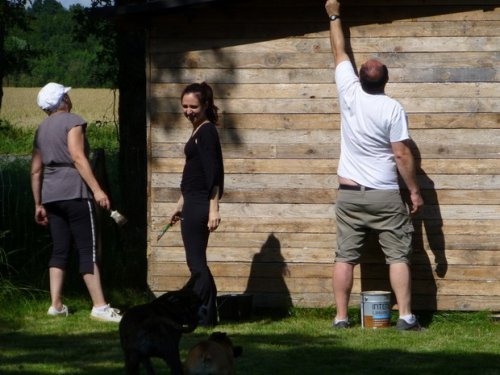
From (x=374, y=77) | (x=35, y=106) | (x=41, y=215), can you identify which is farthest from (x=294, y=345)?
(x=35, y=106)

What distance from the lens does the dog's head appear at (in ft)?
19.9

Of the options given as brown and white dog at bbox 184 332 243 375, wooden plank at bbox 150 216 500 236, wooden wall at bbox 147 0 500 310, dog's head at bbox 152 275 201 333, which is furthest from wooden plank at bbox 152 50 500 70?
brown and white dog at bbox 184 332 243 375

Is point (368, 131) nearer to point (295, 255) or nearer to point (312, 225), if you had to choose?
point (312, 225)

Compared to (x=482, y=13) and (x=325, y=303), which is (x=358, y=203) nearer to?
(x=325, y=303)

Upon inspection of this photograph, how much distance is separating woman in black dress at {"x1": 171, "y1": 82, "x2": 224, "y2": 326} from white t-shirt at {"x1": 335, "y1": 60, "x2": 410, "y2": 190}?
39.1 inches

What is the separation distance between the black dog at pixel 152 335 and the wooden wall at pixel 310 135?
2990mm

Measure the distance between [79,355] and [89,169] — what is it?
176cm

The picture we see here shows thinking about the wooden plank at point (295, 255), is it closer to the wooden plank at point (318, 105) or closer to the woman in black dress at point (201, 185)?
the woman in black dress at point (201, 185)

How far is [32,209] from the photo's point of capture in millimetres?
11820

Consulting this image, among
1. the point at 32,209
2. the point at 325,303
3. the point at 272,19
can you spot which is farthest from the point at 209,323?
the point at 32,209

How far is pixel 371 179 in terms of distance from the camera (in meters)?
8.27

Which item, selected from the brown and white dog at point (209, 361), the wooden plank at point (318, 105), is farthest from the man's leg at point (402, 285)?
the brown and white dog at point (209, 361)

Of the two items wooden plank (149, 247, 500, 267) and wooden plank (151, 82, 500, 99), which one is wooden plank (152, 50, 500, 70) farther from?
wooden plank (149, 247, 500, 267)

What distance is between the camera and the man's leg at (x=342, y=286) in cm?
841
